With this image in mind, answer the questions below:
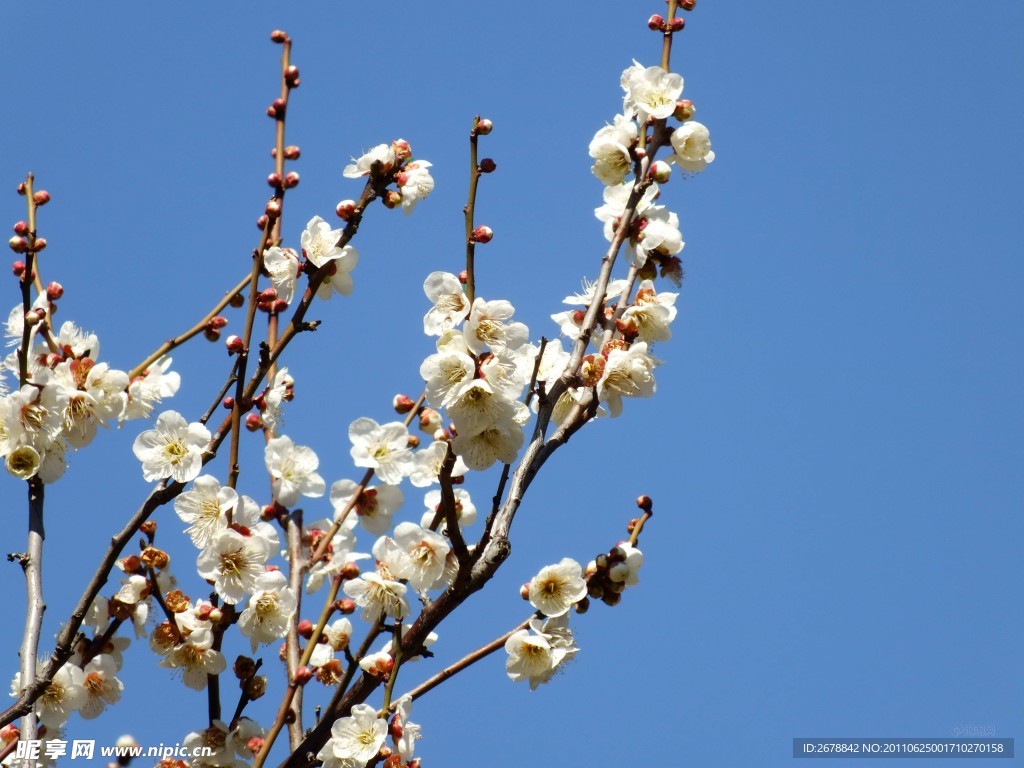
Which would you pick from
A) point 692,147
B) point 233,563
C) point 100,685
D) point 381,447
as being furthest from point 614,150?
point 100,685

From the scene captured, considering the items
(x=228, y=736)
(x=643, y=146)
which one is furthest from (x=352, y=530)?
(x=643, y=146)

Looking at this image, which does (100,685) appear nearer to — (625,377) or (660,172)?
(625,377)

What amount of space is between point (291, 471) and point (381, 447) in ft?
0.93

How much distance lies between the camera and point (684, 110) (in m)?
3.31

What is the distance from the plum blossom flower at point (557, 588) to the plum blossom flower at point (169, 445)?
0.93 m

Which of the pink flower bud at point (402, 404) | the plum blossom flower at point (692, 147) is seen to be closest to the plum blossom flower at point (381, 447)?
the pink flower bud at point (402, 404)

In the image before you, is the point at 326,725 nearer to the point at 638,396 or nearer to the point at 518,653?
the point at 518,653

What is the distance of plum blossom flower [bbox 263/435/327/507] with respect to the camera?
296 centimetres

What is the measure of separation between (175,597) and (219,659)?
22cm

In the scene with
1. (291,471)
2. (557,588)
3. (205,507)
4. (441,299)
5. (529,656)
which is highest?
(441,299)

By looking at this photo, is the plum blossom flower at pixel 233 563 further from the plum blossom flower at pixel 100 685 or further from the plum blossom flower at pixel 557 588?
the plum blossom flower at pixel 557 588

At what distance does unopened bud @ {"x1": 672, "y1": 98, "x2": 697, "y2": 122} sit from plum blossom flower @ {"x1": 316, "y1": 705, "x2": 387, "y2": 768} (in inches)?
75.8

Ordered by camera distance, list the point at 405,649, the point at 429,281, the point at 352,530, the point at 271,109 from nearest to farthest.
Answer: the point at 405,649, the point at 429,281, the point at 352,530, the point at 271,109

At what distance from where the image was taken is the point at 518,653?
2.89 m
